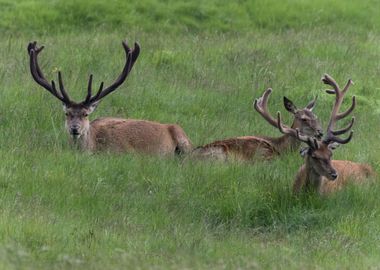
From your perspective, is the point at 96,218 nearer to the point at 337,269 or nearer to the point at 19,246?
the point at 19,246

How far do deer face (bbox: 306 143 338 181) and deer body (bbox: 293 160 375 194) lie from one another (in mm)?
60

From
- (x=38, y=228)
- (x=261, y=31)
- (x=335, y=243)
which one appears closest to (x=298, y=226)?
(x=335, y=243)

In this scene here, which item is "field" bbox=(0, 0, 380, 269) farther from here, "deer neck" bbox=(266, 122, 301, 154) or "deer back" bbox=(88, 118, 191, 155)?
"deer neck" bbox=(266, 122, 301, 154)

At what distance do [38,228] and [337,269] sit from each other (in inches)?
98.1

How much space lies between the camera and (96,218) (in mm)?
9453

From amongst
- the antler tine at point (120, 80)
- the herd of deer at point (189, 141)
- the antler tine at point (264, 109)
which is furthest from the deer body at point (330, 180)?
the antler tine at point (120, 80)

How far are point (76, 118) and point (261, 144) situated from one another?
2.40 meters

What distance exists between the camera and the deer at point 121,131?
1238 centimetres

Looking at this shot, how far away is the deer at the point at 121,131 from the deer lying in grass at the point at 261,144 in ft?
1.87

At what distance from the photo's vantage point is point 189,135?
44.9 ft

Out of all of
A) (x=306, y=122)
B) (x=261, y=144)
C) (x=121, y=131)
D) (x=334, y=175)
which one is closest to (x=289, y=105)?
(x=306, y=122)

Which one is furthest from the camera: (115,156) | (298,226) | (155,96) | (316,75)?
(316,75)

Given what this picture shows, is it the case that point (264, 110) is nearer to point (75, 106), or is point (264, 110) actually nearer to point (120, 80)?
point (120, 80)

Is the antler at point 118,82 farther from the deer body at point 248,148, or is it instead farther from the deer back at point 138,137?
the deer body at point 248,148
